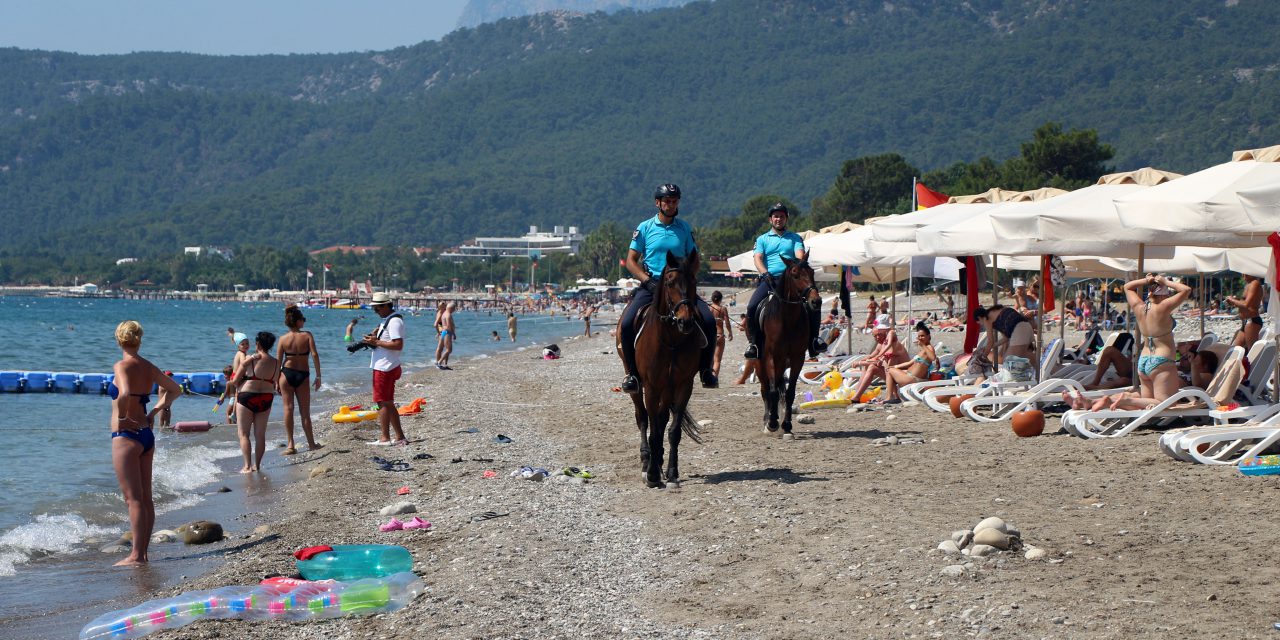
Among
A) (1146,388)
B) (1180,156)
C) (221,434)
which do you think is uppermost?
(1180,156)

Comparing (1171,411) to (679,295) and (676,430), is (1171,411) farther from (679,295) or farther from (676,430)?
(679,295)

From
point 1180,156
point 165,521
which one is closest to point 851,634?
point 165,521

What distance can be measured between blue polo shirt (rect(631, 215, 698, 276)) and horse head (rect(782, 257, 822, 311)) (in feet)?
8.19

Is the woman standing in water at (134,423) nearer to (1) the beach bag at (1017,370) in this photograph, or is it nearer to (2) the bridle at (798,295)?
(2) the bridle at (798,295)

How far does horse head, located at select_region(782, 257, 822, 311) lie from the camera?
1191 cm

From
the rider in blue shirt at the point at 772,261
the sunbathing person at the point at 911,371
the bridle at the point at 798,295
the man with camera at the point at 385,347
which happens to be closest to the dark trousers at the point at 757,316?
the rider in blue shirt at the point at 772,261

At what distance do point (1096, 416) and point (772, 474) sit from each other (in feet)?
9.81

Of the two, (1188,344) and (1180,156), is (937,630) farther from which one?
(1180,156)

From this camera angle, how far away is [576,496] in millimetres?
9711

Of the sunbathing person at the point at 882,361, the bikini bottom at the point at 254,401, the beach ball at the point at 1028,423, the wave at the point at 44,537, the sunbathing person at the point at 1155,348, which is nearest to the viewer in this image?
the wave at the point at 44,537

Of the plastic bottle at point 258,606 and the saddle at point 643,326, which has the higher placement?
the saddle at point 643,326

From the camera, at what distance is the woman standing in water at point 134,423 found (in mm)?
8305

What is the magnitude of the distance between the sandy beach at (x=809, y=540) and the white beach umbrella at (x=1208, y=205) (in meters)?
1.65

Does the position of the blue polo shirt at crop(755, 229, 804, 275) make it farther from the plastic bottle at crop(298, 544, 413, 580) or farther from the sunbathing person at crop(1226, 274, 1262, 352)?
the plastic bottle at crop(298, 544, 413, 580)
